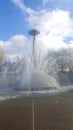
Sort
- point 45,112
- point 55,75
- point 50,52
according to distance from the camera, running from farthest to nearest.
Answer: point 50,52, point 55,75, point 45,112

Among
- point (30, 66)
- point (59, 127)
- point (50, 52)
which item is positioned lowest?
point (59, 127)

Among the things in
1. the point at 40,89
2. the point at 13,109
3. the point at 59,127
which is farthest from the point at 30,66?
the point at 59,127

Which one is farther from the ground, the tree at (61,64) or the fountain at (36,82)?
the tree at (61,64)

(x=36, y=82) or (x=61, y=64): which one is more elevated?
(x=61, y=64)

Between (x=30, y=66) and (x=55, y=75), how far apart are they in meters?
9.99

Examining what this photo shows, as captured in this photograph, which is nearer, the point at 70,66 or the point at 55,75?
the point at 55,75

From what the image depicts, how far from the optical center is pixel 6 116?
1240 centimetres

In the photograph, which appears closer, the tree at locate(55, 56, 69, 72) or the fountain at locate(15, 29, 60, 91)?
the fountain at locate(15, 29, 60, 91)

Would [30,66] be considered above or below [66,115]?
above

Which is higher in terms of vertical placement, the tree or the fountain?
the tree

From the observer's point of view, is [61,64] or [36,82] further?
[61,64]

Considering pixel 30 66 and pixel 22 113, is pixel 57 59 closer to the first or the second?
pixel 30 66

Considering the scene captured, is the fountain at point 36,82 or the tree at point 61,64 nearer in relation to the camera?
the fountain at point 36,82

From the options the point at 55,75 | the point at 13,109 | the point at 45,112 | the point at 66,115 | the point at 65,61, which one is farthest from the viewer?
the point at 65,61
